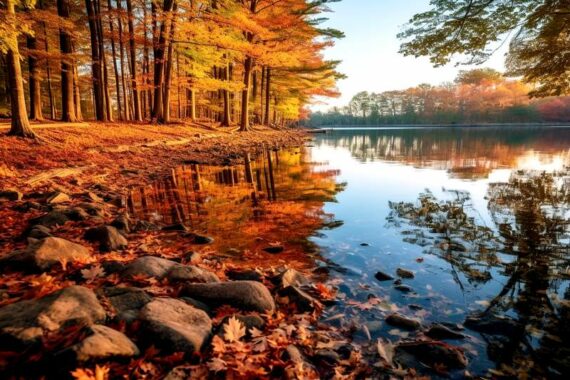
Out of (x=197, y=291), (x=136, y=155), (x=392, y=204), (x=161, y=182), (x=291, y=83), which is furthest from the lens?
(x=291, y=83)

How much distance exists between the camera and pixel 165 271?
3.51m

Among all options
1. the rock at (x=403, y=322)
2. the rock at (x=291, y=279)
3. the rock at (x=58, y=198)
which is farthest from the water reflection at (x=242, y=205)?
the rock at (x=403, y=322)

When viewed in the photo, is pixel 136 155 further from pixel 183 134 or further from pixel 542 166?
pixel 542 166

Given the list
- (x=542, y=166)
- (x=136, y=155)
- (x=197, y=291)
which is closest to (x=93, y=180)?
(x=136, y=155)

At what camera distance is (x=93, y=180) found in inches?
330

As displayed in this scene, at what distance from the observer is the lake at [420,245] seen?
3.06 meters

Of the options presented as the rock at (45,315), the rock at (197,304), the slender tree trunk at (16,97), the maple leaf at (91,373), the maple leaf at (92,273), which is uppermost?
the slender tree trunk at (16,97)

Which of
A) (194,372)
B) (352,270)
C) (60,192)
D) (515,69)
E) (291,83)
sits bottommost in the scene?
(352,270)

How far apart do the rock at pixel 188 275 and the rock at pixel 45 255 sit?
103 centimetres

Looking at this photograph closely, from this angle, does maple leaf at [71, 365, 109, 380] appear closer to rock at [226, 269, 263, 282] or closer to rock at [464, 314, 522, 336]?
rock at [226, 269, 263, 282]

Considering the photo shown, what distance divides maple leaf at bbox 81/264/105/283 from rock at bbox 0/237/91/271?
326mm

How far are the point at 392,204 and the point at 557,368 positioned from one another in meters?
5.67

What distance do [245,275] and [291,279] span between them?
1.94ft

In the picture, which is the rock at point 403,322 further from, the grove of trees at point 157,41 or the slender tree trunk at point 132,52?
Result: the slender tree trunk at point 132,52
